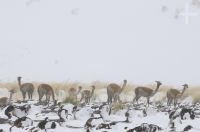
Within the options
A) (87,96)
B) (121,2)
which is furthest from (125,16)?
(87,96)

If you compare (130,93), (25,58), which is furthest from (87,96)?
(25,58)

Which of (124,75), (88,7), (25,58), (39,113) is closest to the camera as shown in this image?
(39,113)

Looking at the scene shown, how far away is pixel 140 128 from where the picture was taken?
4461 millimetres

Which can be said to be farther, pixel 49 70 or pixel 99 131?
pixel 49 70

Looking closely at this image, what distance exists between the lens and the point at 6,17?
70.9ft

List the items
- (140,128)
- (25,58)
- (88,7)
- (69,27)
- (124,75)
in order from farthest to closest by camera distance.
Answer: (88,7) < (69,27) < (25,58) < (124,75) < (140,128)

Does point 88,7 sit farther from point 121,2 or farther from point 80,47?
point 80,47

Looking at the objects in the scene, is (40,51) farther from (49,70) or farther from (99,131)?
(99,131)

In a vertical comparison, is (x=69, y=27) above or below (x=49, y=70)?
above

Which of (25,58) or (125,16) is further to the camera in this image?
(125,16)

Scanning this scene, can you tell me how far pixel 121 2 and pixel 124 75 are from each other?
593 centimetres

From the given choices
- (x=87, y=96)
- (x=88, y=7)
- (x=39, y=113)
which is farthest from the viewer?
(x=88, y=7)

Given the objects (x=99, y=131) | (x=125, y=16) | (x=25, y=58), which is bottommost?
(x=99, y=131)

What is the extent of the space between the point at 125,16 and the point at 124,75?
4738mm
